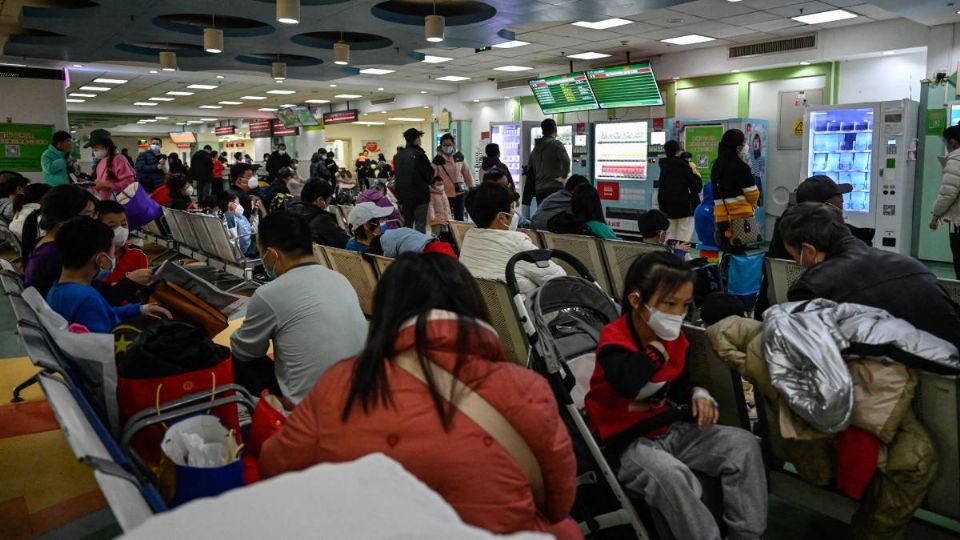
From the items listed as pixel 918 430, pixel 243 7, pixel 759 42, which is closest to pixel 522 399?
pixel 918 430

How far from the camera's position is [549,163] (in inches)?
300

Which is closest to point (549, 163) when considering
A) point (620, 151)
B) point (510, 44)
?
point (510, 44)

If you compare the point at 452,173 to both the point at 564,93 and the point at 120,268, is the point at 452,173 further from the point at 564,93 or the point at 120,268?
the point at 120,268

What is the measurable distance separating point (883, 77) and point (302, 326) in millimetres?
10245

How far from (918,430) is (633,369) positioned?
0.83 metres

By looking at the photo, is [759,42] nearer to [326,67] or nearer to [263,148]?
[326,67]

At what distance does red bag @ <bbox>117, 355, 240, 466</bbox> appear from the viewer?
2.21 meters

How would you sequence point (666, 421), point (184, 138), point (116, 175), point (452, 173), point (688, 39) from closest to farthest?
point (666, 421) → point (116, 175) → point (452, 173) → point (688, 39) → point (184, 138)

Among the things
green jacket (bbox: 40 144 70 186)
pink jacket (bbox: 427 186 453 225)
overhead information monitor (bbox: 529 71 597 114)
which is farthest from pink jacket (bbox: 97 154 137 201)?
overhead information monitor (bbox: 529 71 597 114)

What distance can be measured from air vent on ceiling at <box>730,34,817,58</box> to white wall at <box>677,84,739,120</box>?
74 cm

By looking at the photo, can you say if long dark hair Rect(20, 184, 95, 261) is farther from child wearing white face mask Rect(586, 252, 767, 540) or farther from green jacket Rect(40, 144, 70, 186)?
green jacket Rect(40, 144, 70, 186)

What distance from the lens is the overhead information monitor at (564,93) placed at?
12945 millimetres

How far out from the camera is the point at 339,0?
8.06 meters

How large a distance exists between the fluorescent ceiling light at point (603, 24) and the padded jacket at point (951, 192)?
15.2 feet
